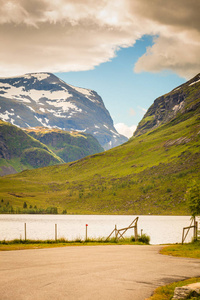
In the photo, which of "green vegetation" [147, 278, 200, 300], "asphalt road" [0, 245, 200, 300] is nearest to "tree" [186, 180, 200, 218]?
"asphalt road" [0, 245, 200, 300]

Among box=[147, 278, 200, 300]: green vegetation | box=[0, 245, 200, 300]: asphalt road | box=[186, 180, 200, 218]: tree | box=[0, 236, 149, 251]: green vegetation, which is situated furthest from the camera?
box=[186, 180, 200, 218]: tree

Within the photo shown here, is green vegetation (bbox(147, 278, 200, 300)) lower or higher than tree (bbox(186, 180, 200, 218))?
lower

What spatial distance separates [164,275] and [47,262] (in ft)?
31.6

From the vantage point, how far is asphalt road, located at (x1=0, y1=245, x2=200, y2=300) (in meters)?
17.4

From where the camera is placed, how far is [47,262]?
2825cm

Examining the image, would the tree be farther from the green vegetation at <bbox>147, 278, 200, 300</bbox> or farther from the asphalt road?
the green vegetation at <bbox>147, 278, 200, 300</bbox>

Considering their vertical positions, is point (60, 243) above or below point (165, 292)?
below

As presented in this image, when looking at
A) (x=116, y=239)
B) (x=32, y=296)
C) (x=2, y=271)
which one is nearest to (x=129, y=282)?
(x=32, y=296)

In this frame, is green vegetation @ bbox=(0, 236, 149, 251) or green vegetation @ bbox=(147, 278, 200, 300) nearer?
green vegetation @ bbox=(147, 278, 200, 300)

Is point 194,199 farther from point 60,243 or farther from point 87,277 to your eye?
point 87,277

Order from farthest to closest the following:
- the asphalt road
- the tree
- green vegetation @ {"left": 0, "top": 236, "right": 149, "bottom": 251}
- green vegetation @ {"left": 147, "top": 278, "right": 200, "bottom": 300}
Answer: the tree, green vegetation @ {"left": 0, "top": 236, "right": 149, "bottom": 251}, green vegetation @ {"left": 147, "top": 278, "right": 200, "bottom": 300}, the asphalt road

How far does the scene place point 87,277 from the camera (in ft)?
70.7

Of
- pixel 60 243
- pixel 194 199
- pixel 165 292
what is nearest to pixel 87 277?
pixel 165 292

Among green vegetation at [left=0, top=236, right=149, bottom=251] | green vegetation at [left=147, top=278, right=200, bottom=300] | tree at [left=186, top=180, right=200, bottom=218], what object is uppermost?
tree at [left=186, top=180, right=200, bottom=218]
